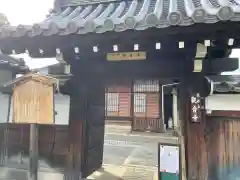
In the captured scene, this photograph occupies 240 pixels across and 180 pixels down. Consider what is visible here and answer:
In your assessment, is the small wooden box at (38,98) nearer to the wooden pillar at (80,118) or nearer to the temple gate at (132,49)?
the temple gate at (132,49)

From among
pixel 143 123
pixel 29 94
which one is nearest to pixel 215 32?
pixel 29 94

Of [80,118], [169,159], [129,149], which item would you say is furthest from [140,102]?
[80,118]

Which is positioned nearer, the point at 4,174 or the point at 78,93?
the point at 78,93

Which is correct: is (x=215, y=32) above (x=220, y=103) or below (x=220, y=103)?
above

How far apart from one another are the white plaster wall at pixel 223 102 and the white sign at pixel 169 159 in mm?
1063

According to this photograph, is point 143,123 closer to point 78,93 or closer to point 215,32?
point 78,93

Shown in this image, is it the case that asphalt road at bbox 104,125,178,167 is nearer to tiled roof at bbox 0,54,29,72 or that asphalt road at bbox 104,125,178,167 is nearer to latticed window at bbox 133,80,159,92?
latticed window at bbox 133,80,159,92

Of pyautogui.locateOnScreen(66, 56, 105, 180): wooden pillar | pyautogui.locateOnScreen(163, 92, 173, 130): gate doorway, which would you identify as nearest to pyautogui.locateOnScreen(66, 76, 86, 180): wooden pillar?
pyautogui.locateOnScreen(66, 56, 105, 180): wooden pillar

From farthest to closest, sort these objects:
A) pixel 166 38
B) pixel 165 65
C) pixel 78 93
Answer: pixel 78 93 < pixel 165 65 < pixel 166 38

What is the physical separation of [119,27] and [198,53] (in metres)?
1.22

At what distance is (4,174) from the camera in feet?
15.8

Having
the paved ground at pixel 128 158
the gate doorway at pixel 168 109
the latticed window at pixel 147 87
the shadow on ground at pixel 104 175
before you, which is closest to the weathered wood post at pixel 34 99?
the paved ground at pixel 128 158

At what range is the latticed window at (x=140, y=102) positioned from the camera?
2012 centimetres

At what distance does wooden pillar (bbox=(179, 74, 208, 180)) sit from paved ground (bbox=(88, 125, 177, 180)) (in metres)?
1.93
